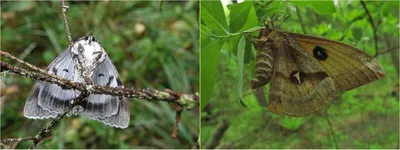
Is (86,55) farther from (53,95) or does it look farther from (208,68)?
(208,68)

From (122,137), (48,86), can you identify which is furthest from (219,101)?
(48,86)

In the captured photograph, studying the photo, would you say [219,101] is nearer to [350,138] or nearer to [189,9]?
[350,138]

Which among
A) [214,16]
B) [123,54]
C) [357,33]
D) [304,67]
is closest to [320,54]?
[304,67]

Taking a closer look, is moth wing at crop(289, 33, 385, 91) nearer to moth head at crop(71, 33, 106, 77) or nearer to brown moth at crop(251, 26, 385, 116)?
brown moth at crop(251, 26, 385, 116)

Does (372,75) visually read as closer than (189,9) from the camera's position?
Yes

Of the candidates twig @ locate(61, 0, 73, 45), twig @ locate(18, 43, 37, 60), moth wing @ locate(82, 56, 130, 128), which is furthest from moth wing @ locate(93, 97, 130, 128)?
twig @ locate(18, 43, 37, 60)

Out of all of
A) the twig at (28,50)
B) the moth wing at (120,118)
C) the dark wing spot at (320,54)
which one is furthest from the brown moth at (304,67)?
the twig at (28,50)
